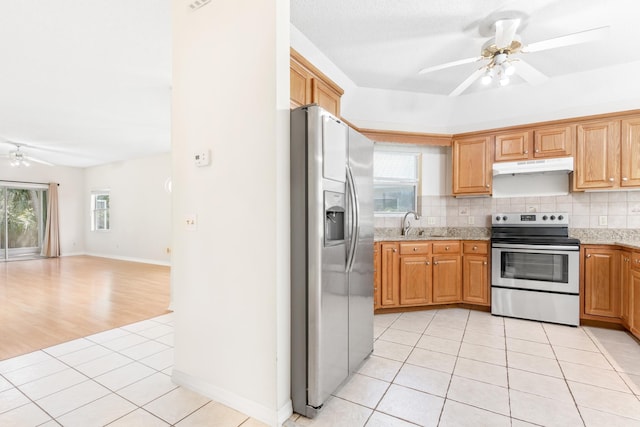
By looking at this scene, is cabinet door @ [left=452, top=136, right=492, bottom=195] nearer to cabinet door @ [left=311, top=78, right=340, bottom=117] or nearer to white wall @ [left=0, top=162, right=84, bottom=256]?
cabinet door @ [left=311, top=78, right=340, bottom=117]

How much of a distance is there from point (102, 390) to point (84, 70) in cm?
309

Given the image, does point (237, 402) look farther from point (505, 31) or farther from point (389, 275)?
point (505, 31)

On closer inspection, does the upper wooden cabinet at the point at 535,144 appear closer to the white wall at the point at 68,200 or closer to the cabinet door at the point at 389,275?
the cabinet door at the point at 389,275

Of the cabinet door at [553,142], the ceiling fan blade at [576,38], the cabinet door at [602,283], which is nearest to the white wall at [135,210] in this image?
the cabinet door at [553,142]

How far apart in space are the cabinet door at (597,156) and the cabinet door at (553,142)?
0.09 meters

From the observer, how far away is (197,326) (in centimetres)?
204

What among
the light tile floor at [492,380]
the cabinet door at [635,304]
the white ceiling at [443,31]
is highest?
the white ceiling at [443,31]

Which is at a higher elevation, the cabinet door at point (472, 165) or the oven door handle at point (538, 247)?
the cabinet door at point (472, 165)

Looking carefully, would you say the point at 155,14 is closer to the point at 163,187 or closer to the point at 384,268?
the point at 384,268

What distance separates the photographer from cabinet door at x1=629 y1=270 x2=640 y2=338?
2719 mm

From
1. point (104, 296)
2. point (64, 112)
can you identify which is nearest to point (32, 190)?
point (64, 112)

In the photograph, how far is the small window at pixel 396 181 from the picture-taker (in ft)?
14.0

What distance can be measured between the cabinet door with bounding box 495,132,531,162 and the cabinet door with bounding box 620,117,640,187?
84cm

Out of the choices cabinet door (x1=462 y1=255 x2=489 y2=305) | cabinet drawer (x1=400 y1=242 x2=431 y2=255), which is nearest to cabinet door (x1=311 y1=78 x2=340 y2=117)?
cabinet drawer (x1=400 y1=242 x2=431 y2=255)
